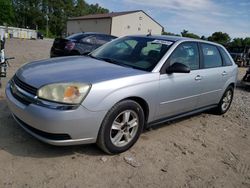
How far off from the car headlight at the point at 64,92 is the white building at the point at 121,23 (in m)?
45.8

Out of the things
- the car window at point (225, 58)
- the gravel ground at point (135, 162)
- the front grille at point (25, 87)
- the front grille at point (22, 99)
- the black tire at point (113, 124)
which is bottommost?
the gravel ground at point (135, 162)

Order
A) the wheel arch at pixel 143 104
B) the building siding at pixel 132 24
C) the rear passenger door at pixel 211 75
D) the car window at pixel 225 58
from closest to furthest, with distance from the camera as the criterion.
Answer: the wheel arch at pixel 143 104
the rear passenger door at pixel 211 75
the car window at pixel 225 58
the building siding at pixel 132 24

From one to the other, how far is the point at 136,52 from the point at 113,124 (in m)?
1.45

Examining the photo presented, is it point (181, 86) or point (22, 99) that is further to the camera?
point (181, 86)

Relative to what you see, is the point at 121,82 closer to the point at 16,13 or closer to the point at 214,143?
the point at 214,143

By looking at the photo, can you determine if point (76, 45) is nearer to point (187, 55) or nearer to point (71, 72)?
point (187, 55)

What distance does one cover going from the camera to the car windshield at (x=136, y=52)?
4.04 m

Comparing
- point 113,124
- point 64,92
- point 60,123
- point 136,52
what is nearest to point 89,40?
point 136,52

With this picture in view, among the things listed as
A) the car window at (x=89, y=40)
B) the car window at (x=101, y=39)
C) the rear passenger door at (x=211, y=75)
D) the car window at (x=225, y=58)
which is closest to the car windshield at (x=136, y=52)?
the rear passenger door at (x=211, y=75)

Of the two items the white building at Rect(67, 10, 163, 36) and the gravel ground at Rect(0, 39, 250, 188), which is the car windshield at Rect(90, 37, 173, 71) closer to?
the gravel ground at Rect(0, 39, 250, 188)

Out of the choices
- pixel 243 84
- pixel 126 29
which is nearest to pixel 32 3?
pixel 126 29

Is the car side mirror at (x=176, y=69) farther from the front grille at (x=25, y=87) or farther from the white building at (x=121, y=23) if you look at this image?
the white building at (x=121, y=23)

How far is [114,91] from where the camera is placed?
3252 mm

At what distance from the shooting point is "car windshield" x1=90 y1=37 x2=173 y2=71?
404cm
